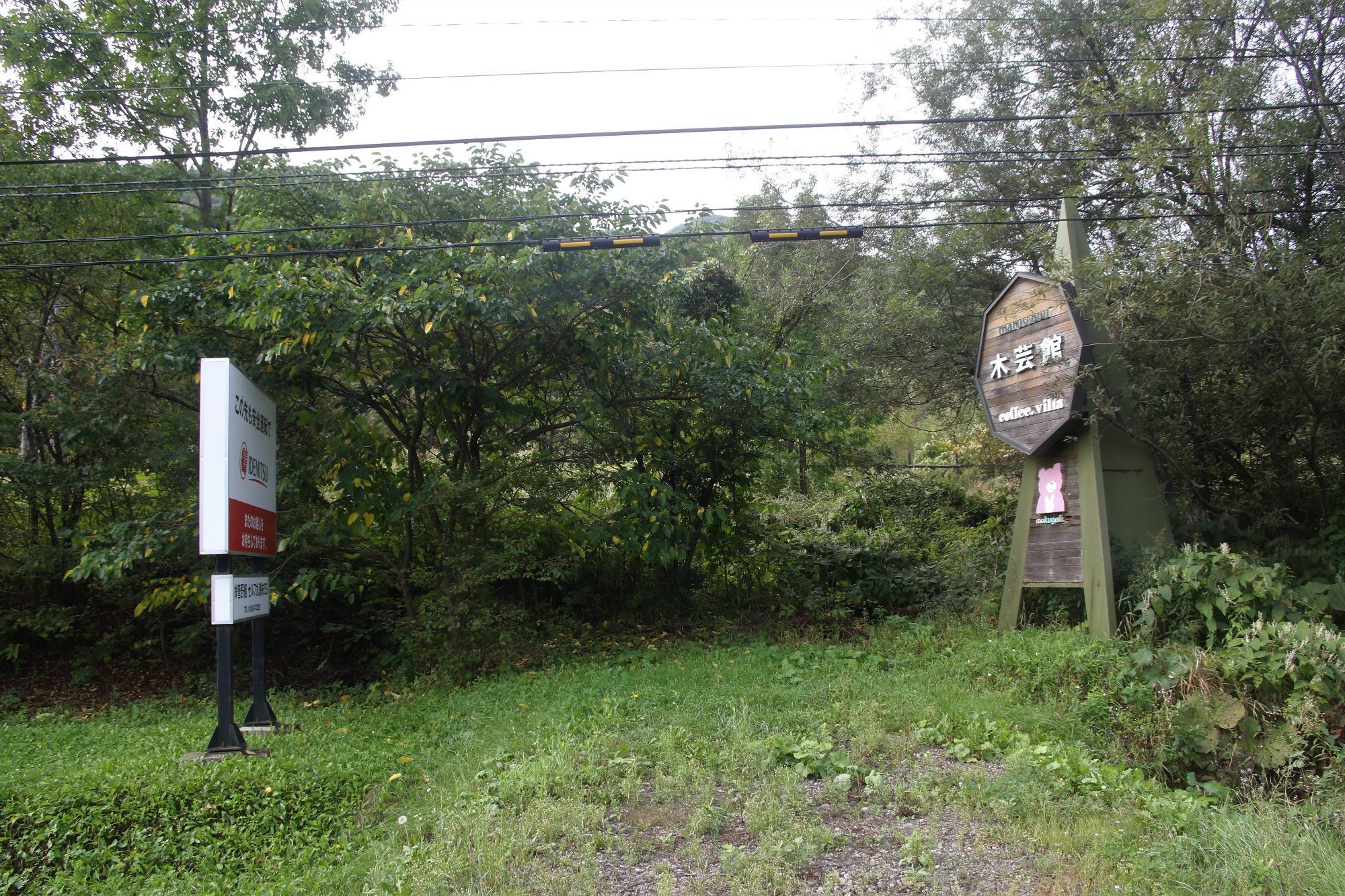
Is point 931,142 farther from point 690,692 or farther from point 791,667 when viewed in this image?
point 690,692

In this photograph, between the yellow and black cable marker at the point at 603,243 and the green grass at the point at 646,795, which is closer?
the green grass at the point at 646,795

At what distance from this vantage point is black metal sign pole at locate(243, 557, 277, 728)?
7.53 meters

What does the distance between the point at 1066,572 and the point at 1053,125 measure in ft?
20.3

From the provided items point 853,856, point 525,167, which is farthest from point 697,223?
point 853,856

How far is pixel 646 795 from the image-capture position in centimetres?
531

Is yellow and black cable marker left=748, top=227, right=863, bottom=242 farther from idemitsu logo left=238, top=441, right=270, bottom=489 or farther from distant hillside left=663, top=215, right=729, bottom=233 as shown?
idemitsu logo left=238, top=441, right=270, bottom=489

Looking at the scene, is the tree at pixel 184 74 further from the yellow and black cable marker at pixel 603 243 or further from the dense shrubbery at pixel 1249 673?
the dense shrubbery at pixel 1249 673

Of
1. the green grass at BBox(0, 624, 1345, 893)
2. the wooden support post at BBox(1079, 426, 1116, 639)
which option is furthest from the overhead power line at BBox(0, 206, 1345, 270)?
the green grass at BBox(0, 624, 1345, 893)

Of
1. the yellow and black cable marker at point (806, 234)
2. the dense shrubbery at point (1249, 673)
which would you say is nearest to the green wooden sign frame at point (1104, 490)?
the dense shrubbery at point (1249, 673)

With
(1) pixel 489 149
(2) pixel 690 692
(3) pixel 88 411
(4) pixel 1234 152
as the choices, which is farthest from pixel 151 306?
(4) pixel 1234 152

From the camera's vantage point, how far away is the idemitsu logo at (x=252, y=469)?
6996 millimetres

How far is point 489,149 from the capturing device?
905cm

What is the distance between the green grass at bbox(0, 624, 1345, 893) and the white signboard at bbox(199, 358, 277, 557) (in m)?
1.61

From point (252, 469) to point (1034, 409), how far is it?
7.12 m
